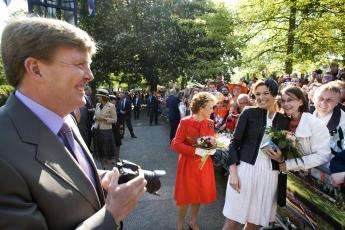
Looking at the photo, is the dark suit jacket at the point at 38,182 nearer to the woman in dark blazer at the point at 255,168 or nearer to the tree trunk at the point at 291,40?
the woman in dark blazer at the point at 255,168

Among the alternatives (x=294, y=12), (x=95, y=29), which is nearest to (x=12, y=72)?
(x=294, y=12)

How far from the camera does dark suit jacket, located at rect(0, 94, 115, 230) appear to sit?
1204 mm

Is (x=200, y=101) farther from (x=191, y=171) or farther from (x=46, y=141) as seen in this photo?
(x=46, y=141)

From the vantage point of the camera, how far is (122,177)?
1710mm

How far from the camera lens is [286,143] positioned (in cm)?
311

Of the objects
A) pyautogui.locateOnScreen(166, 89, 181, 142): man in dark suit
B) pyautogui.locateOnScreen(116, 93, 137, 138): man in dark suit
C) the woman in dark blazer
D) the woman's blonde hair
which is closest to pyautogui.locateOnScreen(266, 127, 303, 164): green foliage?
the woman in dark blazer

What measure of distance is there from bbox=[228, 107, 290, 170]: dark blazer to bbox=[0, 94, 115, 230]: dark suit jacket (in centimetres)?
222

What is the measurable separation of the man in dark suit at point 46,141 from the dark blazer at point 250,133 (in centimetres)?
198

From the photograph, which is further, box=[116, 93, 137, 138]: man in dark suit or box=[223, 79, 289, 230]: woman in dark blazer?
box=[116, 93, 137, 138]: man in dark suit

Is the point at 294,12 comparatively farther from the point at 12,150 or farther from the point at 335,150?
the point at 12,150

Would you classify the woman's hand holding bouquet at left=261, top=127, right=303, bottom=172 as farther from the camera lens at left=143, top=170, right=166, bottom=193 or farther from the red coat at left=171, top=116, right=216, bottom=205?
the camera lens at left=143, top=170, right=166, bottom=193

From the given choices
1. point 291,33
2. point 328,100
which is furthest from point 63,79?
point 291,33

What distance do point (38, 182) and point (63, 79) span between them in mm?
507

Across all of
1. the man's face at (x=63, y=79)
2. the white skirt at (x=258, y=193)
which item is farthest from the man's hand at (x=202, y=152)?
the man's face at (x=63, y=79)
